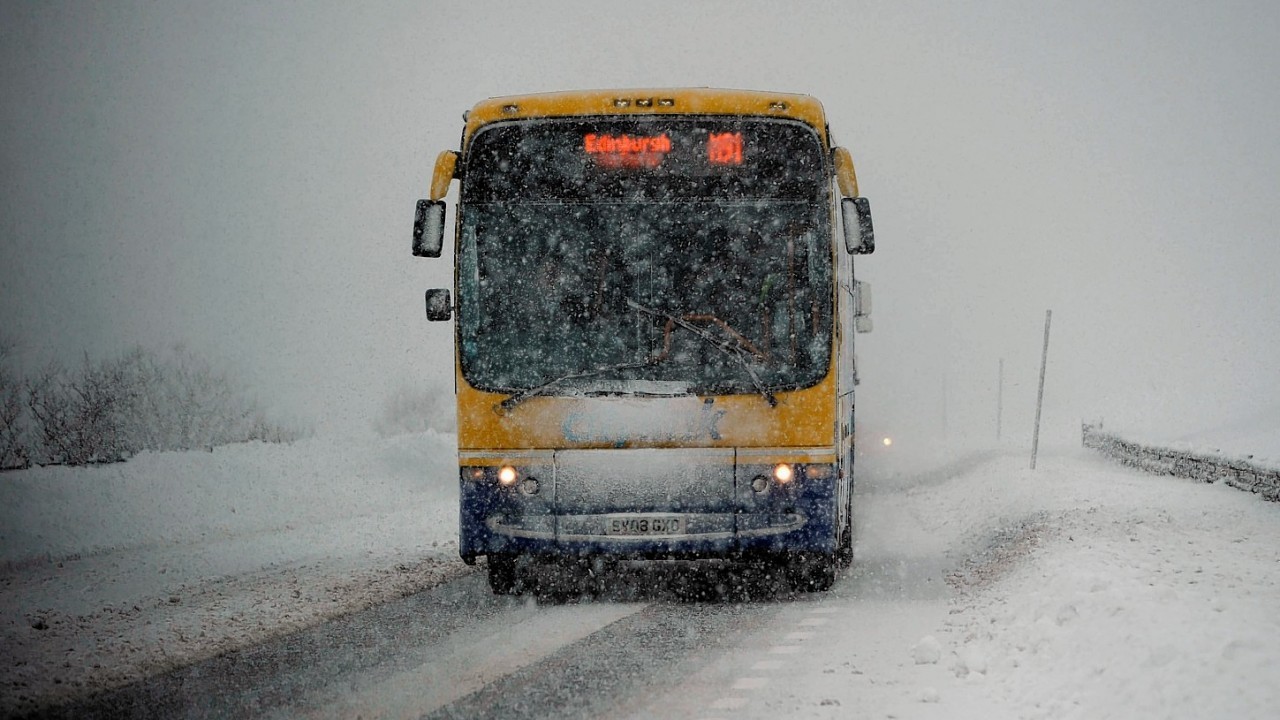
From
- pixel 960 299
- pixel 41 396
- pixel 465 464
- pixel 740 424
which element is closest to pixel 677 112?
pixel 740 424

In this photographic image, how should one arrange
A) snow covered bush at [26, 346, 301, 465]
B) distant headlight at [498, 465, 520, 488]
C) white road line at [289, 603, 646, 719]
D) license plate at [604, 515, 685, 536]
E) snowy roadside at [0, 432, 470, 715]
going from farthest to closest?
snow covered bush at [26, 346, 301, 465] < distant headlight at [498, 465, 520, 488] < license plate at [604, 515, 685, 536] < snowy roadside at [0, 432, 470, 715] < white road line at [289, 603, 646, 719]

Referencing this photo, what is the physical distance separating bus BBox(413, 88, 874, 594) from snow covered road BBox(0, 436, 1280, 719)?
0.83 metres

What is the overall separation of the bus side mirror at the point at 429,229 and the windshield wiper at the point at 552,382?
1236mm

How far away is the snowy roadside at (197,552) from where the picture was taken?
755cm

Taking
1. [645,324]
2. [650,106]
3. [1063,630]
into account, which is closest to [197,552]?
[645,324]

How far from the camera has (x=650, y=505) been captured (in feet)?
27.8

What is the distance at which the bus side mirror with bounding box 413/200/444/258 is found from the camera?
8.55 m

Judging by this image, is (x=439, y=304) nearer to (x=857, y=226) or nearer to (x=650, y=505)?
(x=650, y=505)

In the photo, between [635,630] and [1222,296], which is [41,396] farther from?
[1222,296]

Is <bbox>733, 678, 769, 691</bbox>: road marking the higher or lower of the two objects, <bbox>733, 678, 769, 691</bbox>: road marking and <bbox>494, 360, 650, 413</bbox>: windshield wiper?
the lower

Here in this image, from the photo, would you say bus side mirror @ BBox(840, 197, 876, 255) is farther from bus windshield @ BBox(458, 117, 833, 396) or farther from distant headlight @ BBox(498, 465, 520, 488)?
distant headlight @ BBox(498, 465, 520, 488)

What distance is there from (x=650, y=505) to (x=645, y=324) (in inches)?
53.5

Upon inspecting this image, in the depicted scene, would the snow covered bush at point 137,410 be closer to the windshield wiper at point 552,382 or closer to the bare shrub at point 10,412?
the bare shrub at point 10,412

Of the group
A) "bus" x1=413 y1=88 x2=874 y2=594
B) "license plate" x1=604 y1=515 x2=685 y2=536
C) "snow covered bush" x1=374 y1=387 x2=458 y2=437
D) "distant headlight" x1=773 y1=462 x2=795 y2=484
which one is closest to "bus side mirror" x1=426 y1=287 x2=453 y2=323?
"bus" x1=413 y1=88 x2=874 y2=594
